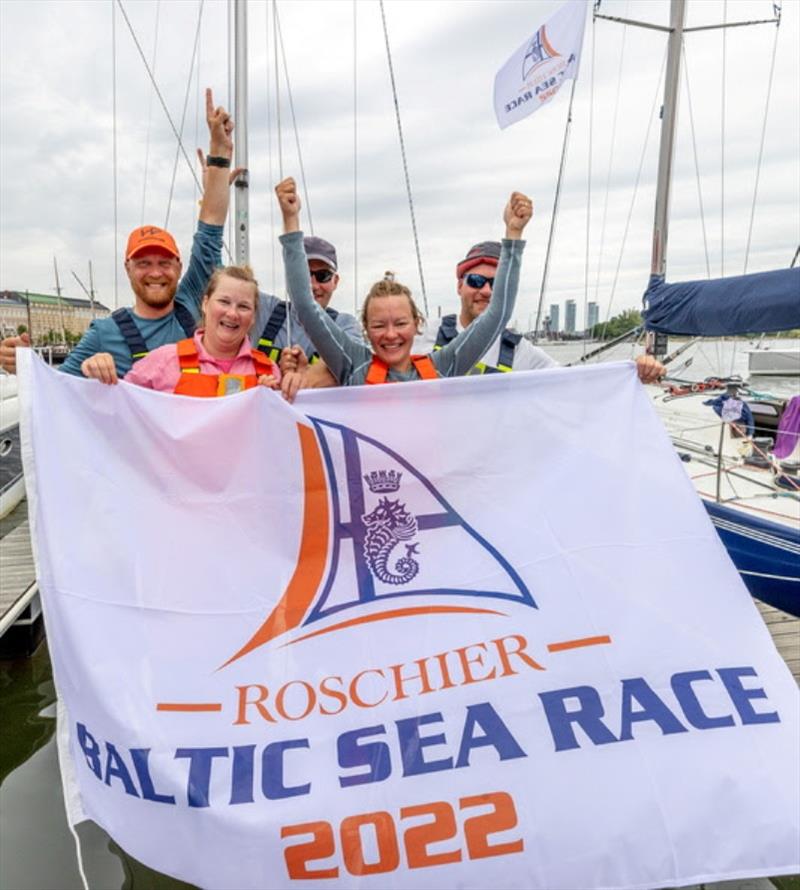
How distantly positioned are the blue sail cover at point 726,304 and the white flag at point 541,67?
4035 millimetres

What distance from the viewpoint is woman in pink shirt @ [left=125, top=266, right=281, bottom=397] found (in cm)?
318

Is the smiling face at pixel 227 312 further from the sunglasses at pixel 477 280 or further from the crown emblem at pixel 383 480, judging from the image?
the sunglasses at pixel 477 280

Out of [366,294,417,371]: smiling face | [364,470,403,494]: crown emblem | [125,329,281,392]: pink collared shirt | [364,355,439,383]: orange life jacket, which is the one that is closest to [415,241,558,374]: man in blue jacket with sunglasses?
[364,355,439,383]: orange life jacket

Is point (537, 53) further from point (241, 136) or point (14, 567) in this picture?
point (14, 567)

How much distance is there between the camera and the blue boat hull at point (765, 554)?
18.4 feet

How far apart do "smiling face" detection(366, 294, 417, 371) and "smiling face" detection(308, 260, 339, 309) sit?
0.89m

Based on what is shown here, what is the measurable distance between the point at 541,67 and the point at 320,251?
25.2 feet

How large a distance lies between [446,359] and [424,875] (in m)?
2.12

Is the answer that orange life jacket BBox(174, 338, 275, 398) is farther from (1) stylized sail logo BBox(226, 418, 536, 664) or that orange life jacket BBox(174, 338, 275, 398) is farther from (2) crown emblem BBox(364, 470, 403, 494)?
(2) crown emblem BBox(364, 470, 403, 494)

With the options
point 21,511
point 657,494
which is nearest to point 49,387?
point 657,494

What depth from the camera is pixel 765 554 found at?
5805 millimetres

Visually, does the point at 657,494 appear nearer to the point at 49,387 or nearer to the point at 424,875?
the point at 424,875

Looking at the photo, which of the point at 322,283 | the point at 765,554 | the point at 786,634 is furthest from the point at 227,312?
the point at 786,634

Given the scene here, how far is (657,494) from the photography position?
3055 mm
